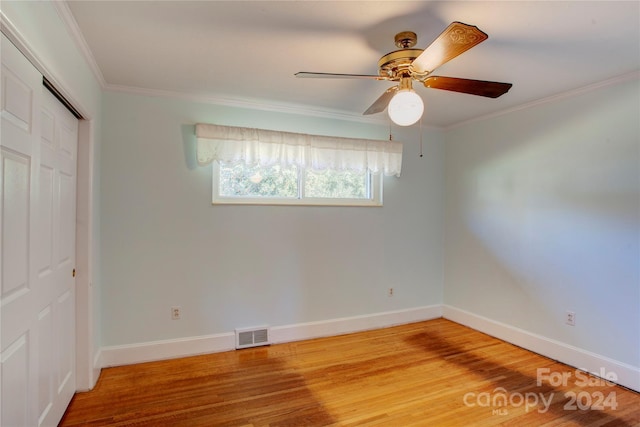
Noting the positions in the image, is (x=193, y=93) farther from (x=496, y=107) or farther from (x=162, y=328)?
(x=496, y=107)

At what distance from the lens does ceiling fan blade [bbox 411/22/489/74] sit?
1359mm

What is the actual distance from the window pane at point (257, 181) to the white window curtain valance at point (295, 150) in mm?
166

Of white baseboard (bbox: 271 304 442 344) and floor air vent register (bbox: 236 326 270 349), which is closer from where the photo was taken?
floor air vent register (bbox: 236 326 270 349)

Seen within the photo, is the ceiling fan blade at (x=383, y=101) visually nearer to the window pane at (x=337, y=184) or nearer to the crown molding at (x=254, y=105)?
the crown molding at (x=254, y=105)

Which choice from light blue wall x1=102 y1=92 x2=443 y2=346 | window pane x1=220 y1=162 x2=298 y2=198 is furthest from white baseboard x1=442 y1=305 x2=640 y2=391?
window pane x1=220 y1=162 x2=298 y2=198

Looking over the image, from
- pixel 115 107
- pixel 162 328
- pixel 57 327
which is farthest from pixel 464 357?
pixel 115 107

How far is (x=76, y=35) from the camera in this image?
1.86 m

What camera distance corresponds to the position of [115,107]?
2.68m

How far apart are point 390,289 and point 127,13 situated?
3.25 meters

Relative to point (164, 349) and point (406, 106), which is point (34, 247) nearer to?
point (164, 349)

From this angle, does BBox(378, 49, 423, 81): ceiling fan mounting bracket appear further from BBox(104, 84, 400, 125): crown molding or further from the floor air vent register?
the floor air vent register

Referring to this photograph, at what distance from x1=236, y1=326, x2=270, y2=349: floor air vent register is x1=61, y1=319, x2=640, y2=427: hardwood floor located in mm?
77

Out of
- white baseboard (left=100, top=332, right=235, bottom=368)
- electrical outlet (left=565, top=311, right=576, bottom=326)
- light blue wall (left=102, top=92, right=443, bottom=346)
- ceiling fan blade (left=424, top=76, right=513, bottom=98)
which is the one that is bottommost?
white baseboard (left=100, top=332, right=235, bottom=368)

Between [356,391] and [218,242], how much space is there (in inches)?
65.7
